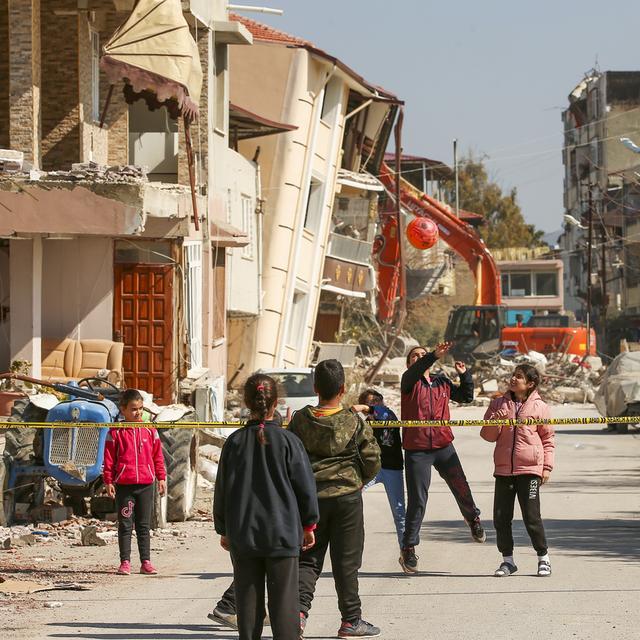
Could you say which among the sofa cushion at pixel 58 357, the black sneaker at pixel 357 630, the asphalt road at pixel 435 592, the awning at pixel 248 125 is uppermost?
the awning at pixel 248 125

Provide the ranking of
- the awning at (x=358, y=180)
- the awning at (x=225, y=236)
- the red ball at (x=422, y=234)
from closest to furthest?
the awning at (x=225, y=236), the red ball at (x=422, y=234), the awning at (x=358, y=180)

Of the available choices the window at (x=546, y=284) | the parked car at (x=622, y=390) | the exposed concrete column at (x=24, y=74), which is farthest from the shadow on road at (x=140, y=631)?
the window at (x=546, y=284)

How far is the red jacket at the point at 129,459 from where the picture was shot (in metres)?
12.1

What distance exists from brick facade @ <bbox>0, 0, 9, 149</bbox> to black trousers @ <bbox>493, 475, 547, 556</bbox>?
14.7 m

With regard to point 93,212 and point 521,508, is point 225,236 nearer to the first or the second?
point 93,212

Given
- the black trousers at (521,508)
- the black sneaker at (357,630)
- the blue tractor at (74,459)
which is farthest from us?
the blue tractor at (74,459)

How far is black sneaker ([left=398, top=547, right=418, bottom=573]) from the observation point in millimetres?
12055

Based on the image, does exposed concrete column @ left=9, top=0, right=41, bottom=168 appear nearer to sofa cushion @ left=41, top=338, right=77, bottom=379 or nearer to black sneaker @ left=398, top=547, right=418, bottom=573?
sofa cushion @ left=41, top=338, right=77, bottom=379

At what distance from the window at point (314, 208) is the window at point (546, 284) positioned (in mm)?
68829

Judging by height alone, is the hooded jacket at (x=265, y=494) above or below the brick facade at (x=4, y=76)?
below

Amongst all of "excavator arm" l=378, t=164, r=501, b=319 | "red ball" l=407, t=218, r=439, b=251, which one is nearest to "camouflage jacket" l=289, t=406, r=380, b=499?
"red ball" l=407, t=218, r=439, b=251

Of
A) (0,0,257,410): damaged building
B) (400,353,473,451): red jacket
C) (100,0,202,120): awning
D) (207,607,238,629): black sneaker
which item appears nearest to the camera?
(207,607,238,629): black sneaker

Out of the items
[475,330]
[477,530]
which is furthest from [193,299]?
[475,330]

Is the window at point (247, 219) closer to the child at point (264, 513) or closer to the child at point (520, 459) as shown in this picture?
the child at point (520, 459)
